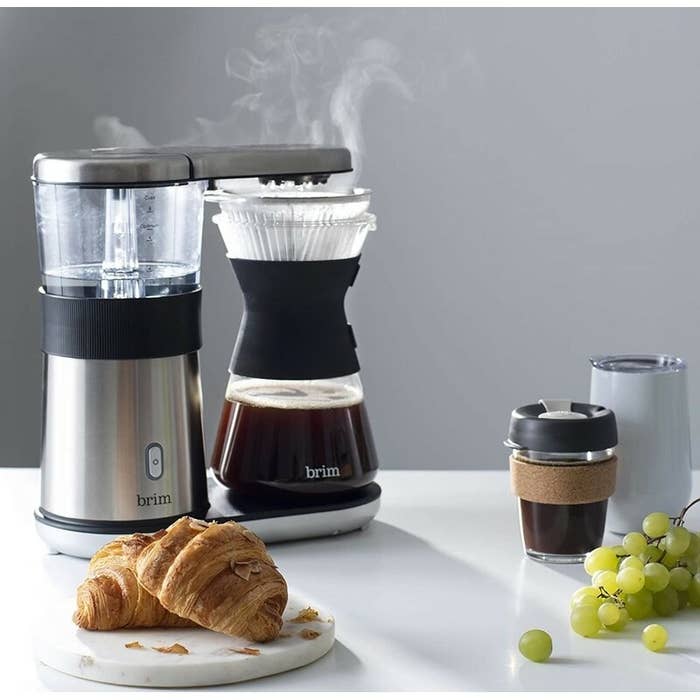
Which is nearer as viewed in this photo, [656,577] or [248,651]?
[248,651]

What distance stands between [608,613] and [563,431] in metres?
0.24

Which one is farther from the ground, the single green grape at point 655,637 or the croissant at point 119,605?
the croissant at point 119,605

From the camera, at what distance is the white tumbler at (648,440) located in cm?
138

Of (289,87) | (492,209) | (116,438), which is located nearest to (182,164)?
(116,438)

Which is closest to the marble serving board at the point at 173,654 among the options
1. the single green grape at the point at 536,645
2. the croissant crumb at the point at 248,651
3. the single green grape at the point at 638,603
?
the croissant crumb at the point at 248,651

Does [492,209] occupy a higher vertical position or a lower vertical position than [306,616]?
higher

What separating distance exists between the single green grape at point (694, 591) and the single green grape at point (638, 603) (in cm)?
5

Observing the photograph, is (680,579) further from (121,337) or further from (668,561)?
(121,337)

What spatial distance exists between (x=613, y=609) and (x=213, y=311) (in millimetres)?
2433

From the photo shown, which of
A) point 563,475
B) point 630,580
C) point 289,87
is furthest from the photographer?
point 289,87

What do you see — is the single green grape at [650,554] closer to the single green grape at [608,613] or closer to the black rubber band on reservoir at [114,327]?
the single green grape at [608,613]

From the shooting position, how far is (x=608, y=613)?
108 centimetres

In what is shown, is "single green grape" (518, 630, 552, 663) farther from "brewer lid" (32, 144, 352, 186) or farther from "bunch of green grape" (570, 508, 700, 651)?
"brewer lid" (32, 144, 352, 186)

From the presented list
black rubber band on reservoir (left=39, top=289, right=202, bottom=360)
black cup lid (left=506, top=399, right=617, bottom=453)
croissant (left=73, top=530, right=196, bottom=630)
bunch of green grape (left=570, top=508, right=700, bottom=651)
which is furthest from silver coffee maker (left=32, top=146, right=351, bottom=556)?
bunch of green grape (left=570, top=508, right=700, bottom=651)
